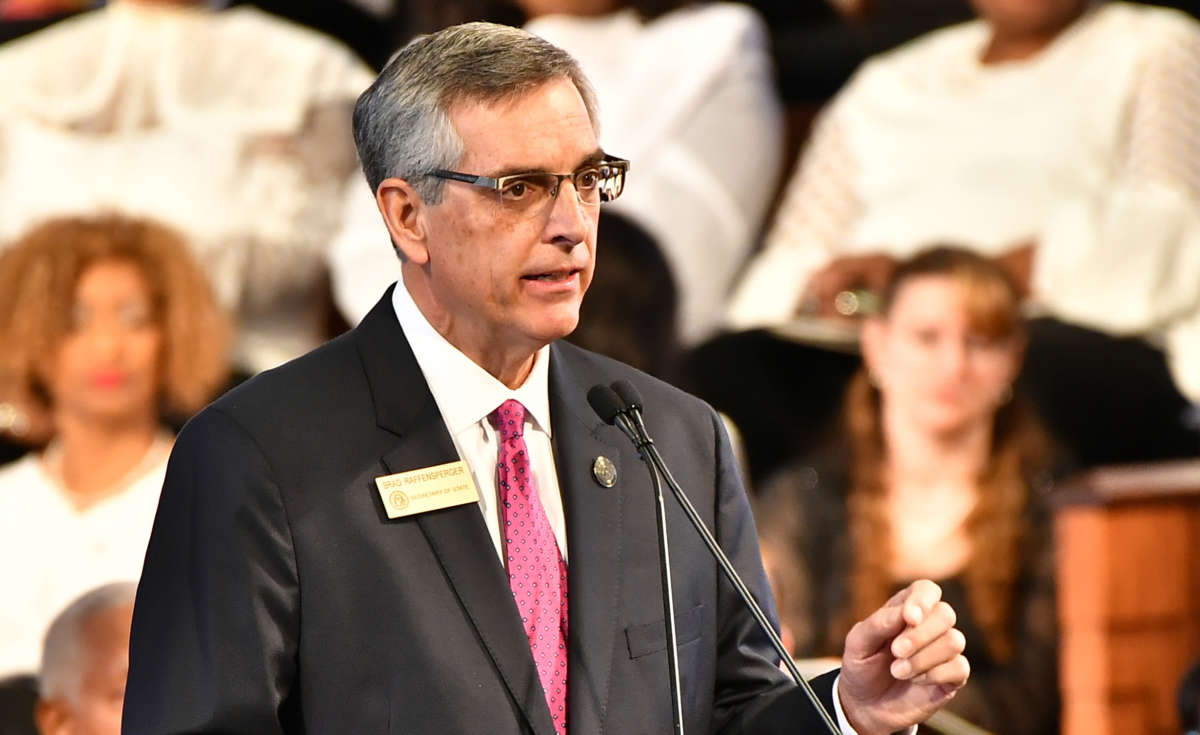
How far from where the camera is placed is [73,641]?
7.61 ft

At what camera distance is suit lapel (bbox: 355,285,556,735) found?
1.29 m

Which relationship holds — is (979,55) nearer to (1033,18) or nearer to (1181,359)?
(1033,18)

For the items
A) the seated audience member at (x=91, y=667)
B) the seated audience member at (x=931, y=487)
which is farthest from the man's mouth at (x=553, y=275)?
the seated audience member at (x=931, y=487)

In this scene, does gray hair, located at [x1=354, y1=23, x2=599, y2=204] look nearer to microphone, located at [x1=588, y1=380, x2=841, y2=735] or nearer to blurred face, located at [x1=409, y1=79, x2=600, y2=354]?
blurred face, located at [x1=409, y1=79, x2=600, y2=354]

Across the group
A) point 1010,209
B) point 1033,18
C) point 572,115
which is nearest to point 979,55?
point 1033,18

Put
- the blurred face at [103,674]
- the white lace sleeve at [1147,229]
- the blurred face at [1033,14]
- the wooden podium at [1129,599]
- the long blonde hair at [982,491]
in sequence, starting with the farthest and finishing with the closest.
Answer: the blurred face at [1033,14] → the white lace sleeve at [1147,229] → the long blonde hair at [982,491] → the wooden podium at [1129,599] → the blurred face at [103,674]

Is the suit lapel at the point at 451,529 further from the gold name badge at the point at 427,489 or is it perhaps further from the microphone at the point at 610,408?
the microphone at the point at 610,408

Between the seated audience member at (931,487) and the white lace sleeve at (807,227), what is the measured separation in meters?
0.35

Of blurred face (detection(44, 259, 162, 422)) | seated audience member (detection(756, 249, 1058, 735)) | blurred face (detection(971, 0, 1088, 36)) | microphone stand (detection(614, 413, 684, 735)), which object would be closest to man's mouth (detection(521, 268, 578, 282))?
microphone stand (detection(614, 413, 684, 735))

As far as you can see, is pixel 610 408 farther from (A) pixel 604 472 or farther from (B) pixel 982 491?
(B) pixel 982 491

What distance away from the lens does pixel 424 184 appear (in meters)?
1.39

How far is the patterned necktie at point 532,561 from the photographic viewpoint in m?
1.35

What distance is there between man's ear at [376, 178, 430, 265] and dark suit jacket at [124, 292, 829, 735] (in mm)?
65

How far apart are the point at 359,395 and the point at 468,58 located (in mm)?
271
